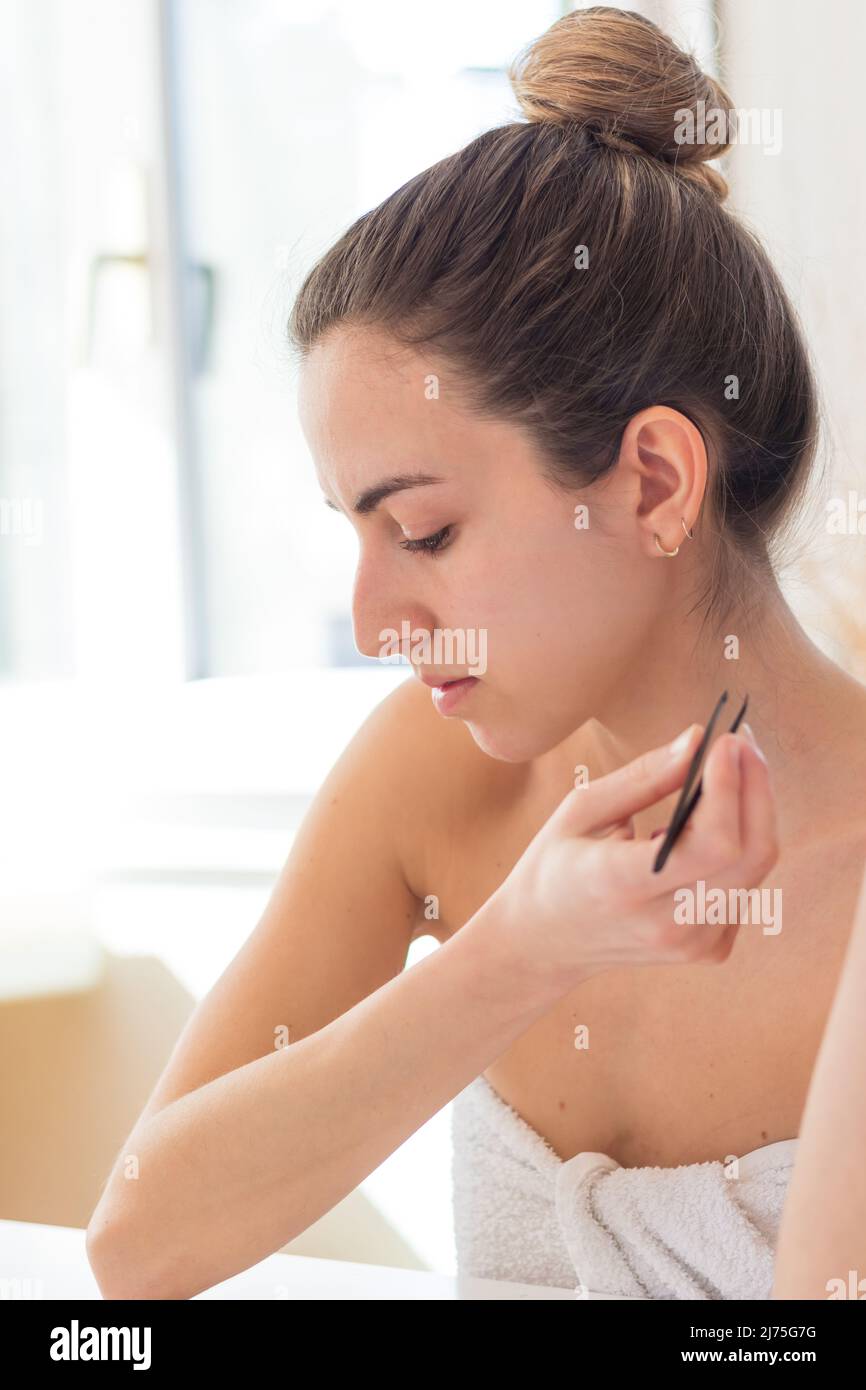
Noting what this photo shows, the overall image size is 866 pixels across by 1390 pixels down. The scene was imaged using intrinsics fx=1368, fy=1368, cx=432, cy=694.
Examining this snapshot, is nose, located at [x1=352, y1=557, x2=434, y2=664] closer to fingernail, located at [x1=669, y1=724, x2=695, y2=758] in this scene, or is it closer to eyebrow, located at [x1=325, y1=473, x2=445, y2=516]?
eyebrow, located at [x1=325, y1=473, x2=445, y2=516]

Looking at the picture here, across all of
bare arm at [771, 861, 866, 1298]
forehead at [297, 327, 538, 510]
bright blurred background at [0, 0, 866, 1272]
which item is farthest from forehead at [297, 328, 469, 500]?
bright blurred background at [0, 0, 866, 1272]

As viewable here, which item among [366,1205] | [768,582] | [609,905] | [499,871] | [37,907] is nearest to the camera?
[609,905]

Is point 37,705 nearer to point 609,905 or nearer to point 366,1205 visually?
point 366,1205

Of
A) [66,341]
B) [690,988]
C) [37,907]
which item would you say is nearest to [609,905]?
[690,988]

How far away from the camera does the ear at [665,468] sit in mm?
816

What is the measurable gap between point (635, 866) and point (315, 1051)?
12.2 inches

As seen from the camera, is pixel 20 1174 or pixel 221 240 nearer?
pixel 20 1174

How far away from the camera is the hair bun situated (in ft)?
2.85

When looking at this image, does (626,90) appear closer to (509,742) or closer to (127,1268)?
(509,742)

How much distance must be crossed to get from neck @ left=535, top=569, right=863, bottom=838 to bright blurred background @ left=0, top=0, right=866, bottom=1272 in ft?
2.41

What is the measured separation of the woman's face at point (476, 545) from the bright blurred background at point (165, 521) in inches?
30.6

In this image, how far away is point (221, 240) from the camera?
1.96 metres

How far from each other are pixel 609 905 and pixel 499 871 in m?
0.46

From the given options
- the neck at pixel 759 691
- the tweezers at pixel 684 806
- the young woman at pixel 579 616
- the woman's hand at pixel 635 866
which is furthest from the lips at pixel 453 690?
the tweezers at pixel 684 806
